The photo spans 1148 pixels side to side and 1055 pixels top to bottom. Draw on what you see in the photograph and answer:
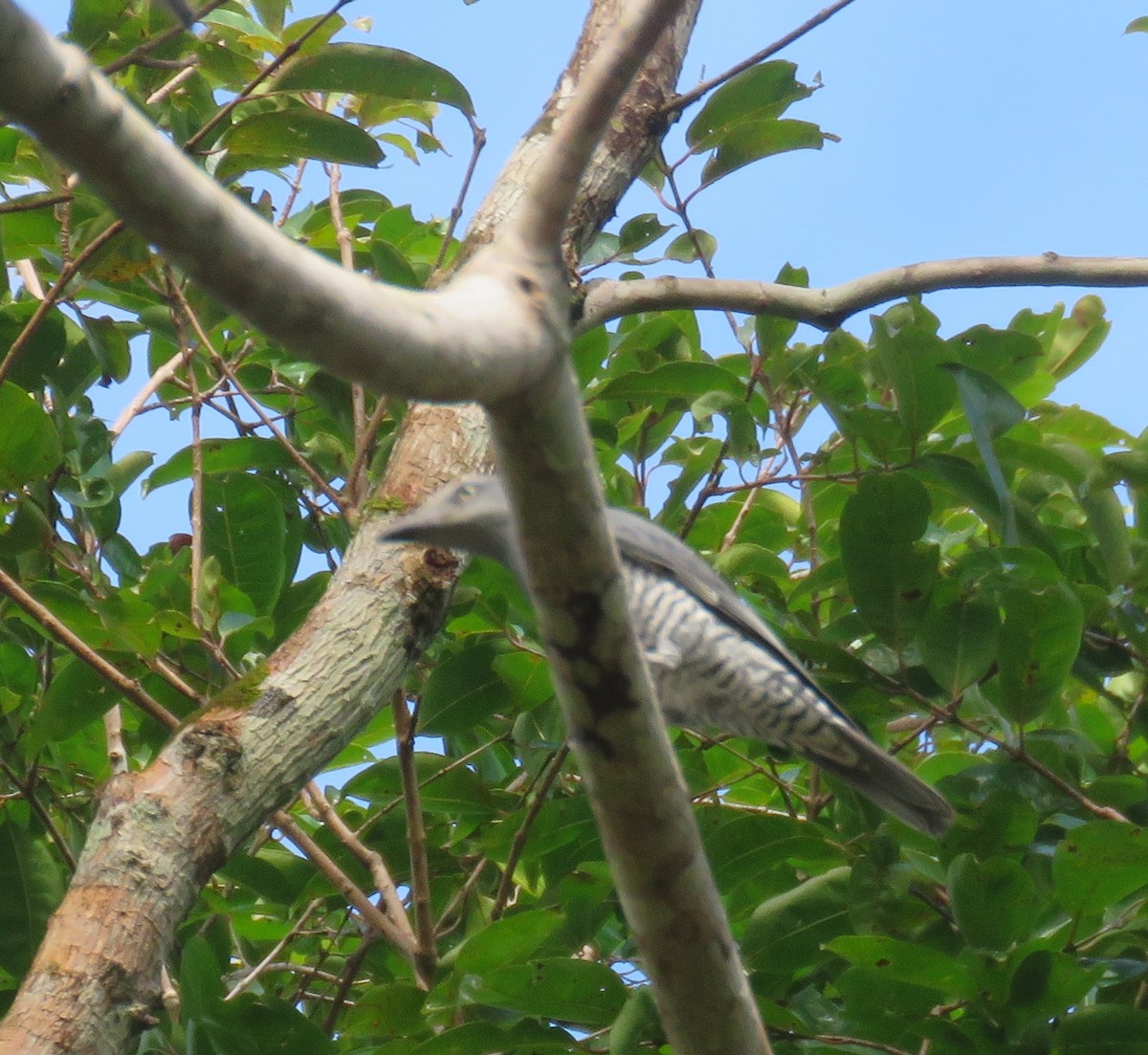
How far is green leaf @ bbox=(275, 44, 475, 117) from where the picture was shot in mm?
2918

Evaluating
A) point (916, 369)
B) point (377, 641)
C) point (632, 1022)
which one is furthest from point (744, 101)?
point (632, 1022)

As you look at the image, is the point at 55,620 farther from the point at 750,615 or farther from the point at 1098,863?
the point at 1098,863

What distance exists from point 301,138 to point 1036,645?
197 centimetres

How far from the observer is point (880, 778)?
2900 mm

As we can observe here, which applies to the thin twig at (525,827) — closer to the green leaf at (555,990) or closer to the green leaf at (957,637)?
the green leaf at (555,990)

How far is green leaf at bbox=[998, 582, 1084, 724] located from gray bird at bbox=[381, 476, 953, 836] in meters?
0.27

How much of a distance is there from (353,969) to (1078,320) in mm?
2741

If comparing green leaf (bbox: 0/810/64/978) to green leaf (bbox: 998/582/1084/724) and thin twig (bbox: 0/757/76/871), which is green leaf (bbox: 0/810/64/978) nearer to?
thin twig (bbox: 0/757/76/871)

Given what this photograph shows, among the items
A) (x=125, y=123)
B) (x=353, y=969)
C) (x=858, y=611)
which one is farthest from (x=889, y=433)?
(x=125, y=123)

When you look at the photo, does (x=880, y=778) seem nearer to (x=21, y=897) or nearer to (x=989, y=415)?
(x=989, y=415)

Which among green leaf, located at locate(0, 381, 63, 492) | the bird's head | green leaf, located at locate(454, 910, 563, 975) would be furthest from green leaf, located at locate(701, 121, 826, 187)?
green leaf, located at locate(454, 910, 563, 975)

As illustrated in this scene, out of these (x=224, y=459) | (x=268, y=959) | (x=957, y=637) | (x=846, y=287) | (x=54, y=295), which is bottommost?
(x=268, y=959)

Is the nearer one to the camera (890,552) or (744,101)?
(890,552)

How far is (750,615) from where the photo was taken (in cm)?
328
